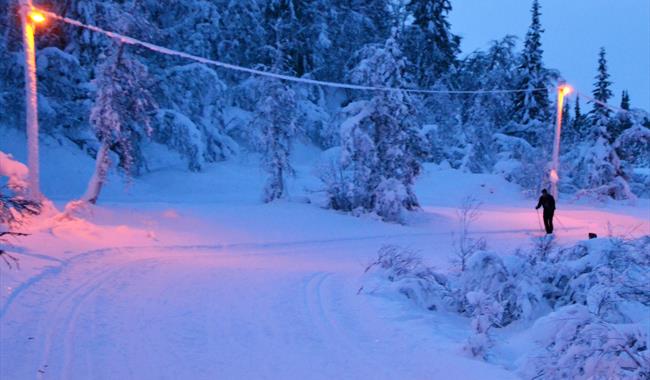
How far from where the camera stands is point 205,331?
6.67 meters

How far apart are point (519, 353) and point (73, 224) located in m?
10.5

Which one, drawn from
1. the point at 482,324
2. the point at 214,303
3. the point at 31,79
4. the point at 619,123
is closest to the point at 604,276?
the point at 482,324

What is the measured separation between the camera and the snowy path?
5527mm

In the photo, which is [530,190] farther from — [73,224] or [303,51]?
[73,224]

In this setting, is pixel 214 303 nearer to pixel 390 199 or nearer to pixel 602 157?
pixel 390 199

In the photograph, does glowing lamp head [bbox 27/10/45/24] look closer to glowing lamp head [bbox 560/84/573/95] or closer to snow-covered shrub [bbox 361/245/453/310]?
snow-covered shrub [bbox 361/245/453/310]

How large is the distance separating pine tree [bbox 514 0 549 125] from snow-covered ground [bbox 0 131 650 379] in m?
24.7

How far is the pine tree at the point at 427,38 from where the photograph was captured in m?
44.8

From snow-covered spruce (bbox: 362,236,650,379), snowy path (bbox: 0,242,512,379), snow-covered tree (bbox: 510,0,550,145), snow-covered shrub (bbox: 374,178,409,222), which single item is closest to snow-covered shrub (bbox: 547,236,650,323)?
snow-covered spruce (bbox: 362,236,650,379)

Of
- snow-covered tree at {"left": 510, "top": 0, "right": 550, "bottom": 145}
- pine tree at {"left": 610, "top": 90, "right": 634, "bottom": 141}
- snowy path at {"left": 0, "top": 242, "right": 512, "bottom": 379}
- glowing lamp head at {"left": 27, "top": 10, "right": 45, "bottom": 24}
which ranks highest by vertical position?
snow-covered tree at {"left": 510, "top": 0, "right": 550, "bottom": 145}

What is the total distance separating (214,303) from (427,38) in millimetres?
40648

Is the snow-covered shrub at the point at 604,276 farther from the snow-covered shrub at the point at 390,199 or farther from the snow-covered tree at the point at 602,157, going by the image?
the snow-covered tree at the point at 602,157

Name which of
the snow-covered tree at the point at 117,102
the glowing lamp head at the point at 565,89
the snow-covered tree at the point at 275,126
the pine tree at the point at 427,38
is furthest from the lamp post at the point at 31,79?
the pine tree at the point at 427,38

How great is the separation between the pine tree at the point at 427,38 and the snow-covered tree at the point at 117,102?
3041cm
